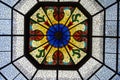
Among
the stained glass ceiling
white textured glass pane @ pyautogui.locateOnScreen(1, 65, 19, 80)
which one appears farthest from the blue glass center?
white textured glass pane @ pyautogui.locateOnScreen(1, 65, 19, 80)

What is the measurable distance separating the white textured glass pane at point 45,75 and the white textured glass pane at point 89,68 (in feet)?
3.27

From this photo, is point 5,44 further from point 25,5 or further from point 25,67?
point 25,5

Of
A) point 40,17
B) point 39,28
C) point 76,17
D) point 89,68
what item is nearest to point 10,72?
point 39,28

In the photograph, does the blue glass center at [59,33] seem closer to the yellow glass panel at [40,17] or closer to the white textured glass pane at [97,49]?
the yellow glass panel at [40,17]

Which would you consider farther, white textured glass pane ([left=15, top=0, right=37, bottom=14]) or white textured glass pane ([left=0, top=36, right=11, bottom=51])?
white textured glass pane ([left=0, top=36, right=11, bottom=51])

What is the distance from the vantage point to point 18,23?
518 inches

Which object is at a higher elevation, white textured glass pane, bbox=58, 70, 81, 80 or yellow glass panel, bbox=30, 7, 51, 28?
yellow glass panel, bbox=30, 7, 51, 28

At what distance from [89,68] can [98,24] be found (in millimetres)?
1587

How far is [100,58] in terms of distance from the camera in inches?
525

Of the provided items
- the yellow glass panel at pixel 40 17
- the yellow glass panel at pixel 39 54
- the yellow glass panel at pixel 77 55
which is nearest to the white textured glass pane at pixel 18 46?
the yellow glass panel at pixel 39 54

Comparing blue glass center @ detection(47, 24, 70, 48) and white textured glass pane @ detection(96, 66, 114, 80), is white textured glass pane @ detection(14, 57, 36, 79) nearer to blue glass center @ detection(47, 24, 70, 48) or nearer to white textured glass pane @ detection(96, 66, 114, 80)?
blue glass center @ detection(47, 24, 70, 48)

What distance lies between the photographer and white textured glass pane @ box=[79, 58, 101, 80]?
13297 mm

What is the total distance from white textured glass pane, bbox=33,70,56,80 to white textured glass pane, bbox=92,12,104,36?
6.74 feet

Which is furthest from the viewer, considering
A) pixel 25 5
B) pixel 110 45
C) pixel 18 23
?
pixel 110 45
